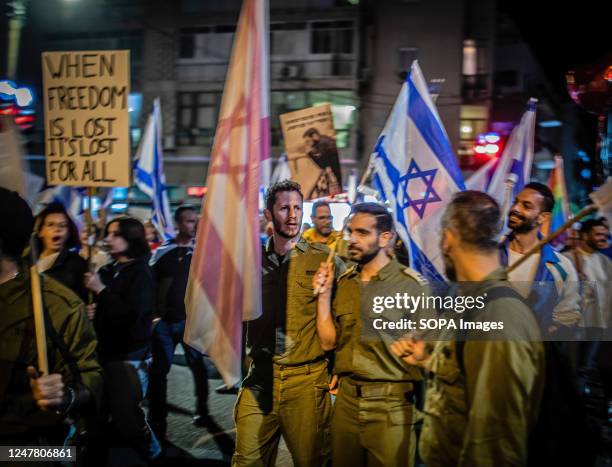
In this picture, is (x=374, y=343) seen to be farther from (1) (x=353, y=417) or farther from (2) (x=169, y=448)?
(2) (x=169, y=448)

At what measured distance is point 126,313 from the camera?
4055 mm

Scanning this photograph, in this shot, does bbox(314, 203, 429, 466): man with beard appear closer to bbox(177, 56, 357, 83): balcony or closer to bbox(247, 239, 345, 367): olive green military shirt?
bbox(247, 239, 345, 367): olive green military shirt

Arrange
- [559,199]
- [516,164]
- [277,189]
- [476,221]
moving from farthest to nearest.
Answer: [559,199], [516,164], [277,189], [476,221]

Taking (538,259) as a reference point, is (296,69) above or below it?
above

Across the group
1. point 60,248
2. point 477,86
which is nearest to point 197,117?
point 477,86

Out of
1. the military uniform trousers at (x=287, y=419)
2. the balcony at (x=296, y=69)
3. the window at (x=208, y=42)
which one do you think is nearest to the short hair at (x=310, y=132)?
the military uniform trousers at (x=287, y=419)

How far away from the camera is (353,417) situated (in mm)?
3008

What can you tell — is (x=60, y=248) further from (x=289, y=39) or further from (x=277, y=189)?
(x=289, y=39)

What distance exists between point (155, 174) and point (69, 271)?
146 inches

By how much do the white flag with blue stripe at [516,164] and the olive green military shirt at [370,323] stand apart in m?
2.42

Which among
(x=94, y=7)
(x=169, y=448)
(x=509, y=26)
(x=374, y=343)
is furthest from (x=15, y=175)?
(x=509, y=26)

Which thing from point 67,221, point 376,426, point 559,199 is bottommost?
point 376,426

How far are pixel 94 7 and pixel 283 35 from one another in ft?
31.5

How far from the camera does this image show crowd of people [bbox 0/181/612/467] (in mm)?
2100
